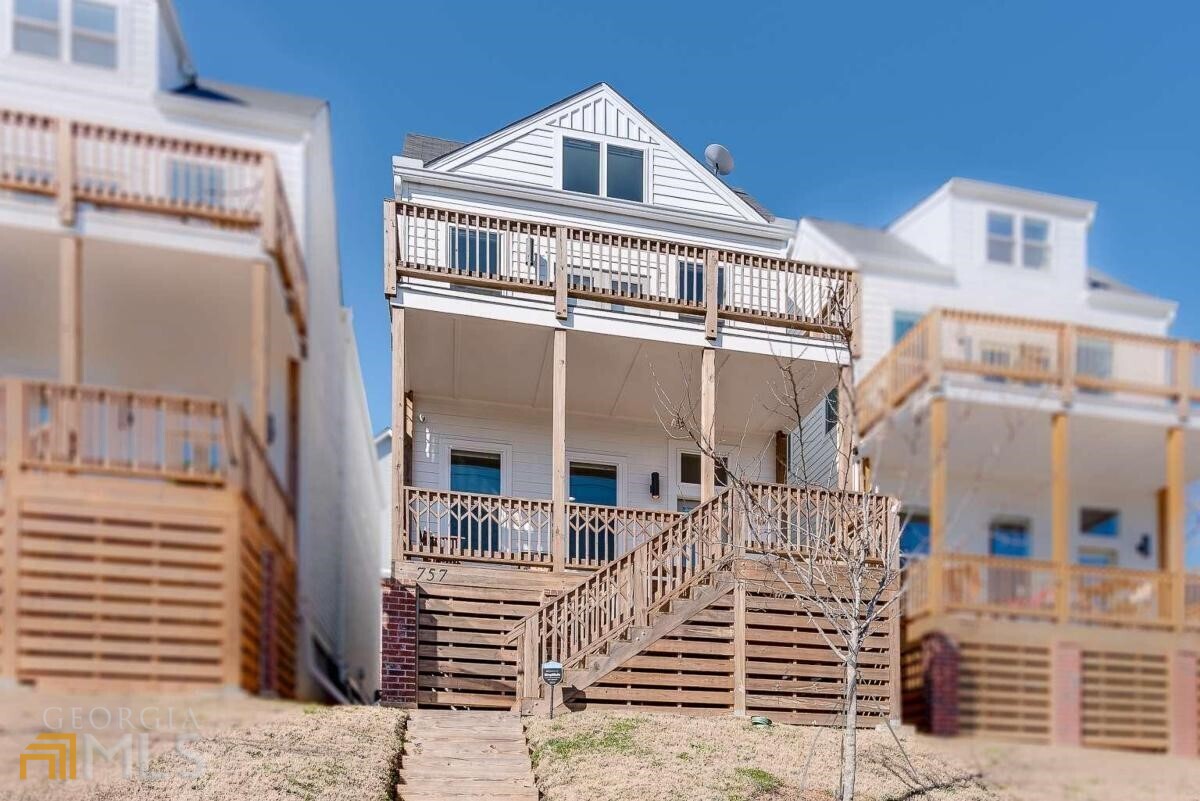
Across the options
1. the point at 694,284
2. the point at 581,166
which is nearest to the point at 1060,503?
the point at 694,284

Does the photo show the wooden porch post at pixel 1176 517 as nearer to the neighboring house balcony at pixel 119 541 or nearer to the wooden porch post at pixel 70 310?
the neighboring house balcony at pixel 119 541

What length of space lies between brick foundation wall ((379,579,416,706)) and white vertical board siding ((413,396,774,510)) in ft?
7.85

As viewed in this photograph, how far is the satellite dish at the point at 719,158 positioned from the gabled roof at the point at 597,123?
184mm

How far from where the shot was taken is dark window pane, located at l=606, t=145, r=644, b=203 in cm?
1226

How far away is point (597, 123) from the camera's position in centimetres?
1231

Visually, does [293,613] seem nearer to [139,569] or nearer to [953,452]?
[139,569]

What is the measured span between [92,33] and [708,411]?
5.66 metres


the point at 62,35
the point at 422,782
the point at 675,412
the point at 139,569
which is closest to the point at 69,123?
the point at 62,35

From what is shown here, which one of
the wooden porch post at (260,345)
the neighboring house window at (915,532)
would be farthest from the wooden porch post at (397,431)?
the neighboring house window at (915,532)

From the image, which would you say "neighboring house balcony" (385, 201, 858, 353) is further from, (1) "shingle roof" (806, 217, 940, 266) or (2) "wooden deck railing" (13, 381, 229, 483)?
(2) "wooden deck railing" (13, 381, 229, 483)

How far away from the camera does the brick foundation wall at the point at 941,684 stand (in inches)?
344

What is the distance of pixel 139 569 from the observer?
19.4ft

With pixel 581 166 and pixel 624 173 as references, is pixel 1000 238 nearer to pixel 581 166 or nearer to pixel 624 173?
→ pixel 624 173

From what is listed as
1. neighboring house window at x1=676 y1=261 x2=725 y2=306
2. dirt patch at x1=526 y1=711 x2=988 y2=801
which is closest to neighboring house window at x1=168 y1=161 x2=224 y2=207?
dirt patch at x1=526 y1=711 x2=988 y2=801
